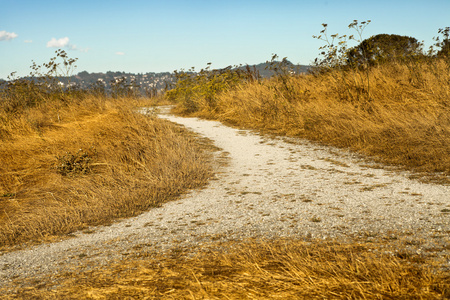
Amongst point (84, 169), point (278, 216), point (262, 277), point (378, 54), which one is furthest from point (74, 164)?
point (378, 54)

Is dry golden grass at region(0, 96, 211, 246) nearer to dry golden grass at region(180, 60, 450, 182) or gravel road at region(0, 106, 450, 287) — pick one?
gravel road at region(0, 106, 450, 287)

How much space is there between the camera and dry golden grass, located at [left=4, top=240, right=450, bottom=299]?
1.94m

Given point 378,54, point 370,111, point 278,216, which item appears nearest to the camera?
point 278,216

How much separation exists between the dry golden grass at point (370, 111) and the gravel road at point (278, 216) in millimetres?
874

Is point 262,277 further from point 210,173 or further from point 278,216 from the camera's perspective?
point 210,173

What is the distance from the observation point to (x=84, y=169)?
580 centimetres

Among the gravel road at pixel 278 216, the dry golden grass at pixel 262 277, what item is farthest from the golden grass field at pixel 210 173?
the gravel road at pixel 278 216

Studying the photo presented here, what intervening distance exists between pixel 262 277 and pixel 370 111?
6.81m

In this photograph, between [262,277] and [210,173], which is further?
[210,173]

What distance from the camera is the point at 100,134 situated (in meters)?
7.00

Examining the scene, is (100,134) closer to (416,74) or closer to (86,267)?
(86,267)

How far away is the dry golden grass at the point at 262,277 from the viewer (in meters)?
1.94

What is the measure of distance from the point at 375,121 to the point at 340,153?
1264 mm

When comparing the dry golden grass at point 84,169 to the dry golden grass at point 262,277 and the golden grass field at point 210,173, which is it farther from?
the dry golden grass at point 262,277
